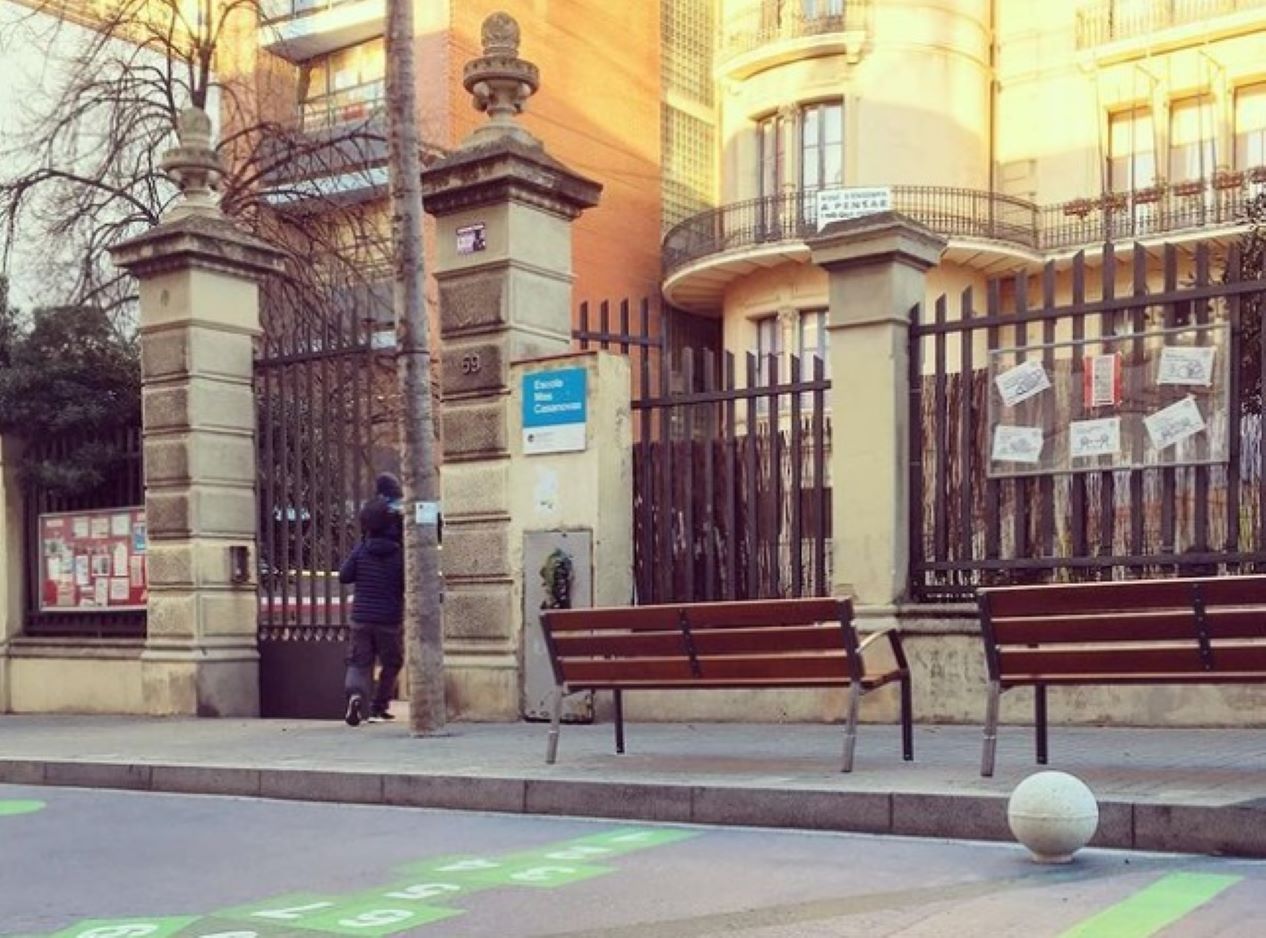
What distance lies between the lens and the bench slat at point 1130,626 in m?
6.95

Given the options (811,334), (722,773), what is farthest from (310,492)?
(811,334)

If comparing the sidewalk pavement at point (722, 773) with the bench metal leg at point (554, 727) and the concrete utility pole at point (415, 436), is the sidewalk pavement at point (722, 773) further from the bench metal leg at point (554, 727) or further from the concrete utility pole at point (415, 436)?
the concrete utility pole at point (415, 436)

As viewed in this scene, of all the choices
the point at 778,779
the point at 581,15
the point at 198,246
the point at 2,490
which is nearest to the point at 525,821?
the point at 778,779

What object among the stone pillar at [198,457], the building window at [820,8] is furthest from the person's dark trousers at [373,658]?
the building window at [820,8]

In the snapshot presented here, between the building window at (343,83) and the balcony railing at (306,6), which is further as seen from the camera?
the building window at (343,83)

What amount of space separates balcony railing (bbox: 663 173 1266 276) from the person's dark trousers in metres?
16.6

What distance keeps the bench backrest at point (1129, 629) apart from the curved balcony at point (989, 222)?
20243mm

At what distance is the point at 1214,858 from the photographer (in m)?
6.05

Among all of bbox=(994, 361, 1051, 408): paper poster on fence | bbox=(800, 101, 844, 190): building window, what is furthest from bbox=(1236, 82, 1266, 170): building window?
bbox=(994, 361, 1051, 408): paper poster on fence

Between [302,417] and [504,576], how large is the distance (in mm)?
3065

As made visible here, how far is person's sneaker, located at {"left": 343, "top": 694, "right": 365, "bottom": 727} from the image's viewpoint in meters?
12.5

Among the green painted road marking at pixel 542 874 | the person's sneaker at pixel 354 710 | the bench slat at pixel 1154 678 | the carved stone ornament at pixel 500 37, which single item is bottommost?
the person's sneaker at pixel 354 710

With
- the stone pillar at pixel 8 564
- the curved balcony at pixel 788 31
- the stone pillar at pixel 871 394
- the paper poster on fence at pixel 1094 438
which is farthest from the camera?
the curved balcony at pixel 788 31

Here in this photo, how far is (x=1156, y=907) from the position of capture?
17.1 ft
